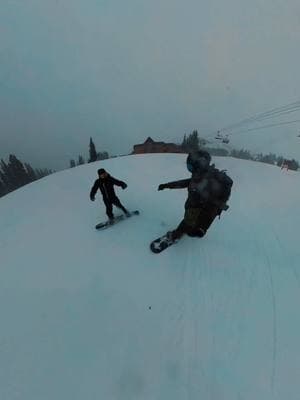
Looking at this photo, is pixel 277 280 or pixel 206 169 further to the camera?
pixel 277 280

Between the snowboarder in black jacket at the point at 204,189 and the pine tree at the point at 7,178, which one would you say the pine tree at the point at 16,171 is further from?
the snowboarder in black jacket at the point at 204,189

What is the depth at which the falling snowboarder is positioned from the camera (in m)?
5.07

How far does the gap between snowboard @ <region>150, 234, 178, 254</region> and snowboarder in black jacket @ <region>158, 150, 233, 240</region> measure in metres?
0.95

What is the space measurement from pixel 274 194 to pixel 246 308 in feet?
22.7

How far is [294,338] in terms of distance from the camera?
4.38 meters

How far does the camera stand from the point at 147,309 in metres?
4.77

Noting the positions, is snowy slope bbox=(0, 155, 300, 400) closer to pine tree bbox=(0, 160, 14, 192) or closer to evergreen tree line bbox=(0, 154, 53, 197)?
evergreen tree line bbox=(0, 154, 53, 197)

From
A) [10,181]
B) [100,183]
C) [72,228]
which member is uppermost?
[100,183]

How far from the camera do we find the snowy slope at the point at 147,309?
12.3 ft

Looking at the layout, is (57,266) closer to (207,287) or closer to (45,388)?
(45,388)

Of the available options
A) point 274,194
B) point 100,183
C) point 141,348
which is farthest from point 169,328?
point 274,194

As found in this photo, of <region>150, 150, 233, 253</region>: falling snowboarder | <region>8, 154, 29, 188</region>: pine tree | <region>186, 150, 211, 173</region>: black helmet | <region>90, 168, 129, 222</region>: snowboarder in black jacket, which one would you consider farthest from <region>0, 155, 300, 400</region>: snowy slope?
<region>8, 154, 29, 188</region>: pine tree

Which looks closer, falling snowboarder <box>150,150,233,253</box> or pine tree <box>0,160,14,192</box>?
falling snowboarder <box>150,150,233,253</box>

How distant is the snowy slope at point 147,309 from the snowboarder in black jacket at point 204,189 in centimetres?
129
